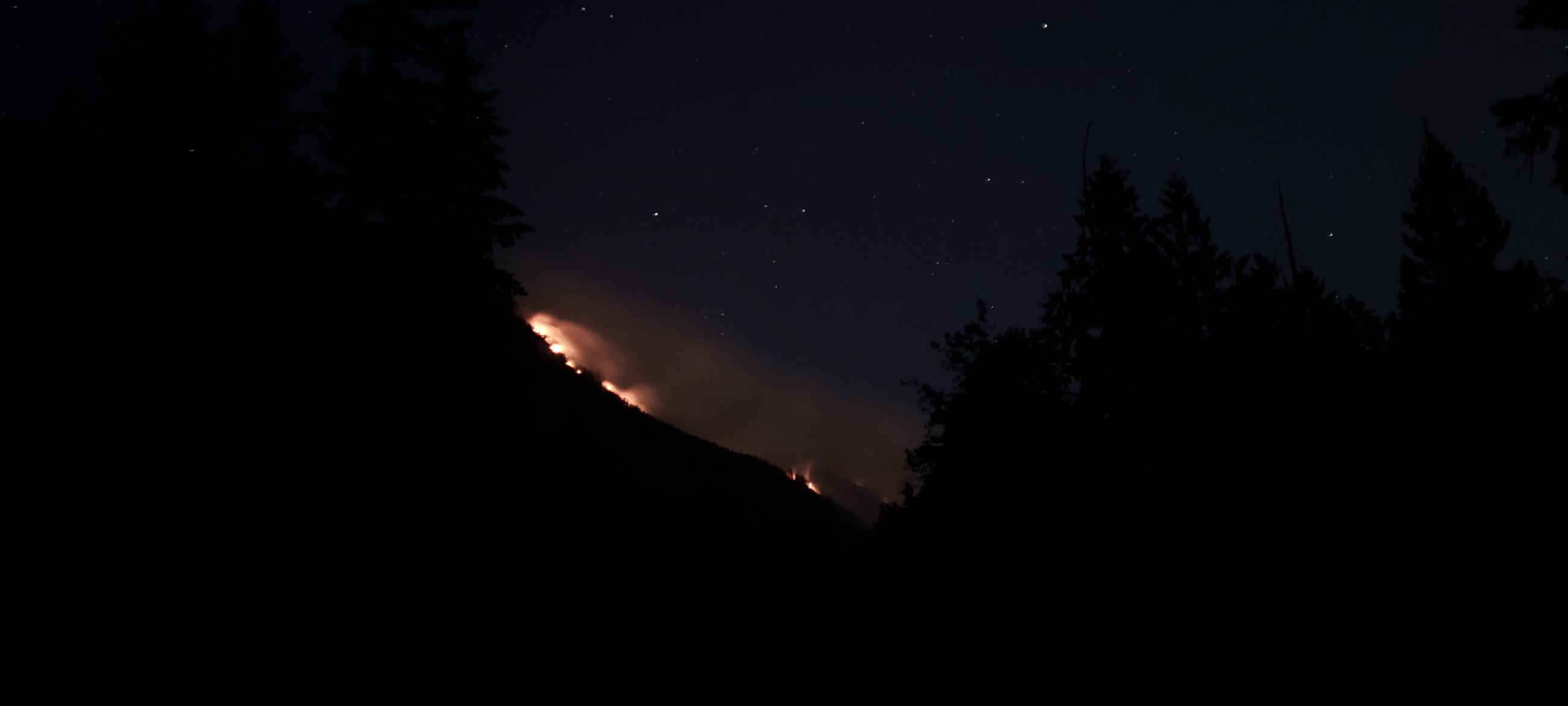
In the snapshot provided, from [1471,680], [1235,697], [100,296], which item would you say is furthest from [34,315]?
[1471,680]

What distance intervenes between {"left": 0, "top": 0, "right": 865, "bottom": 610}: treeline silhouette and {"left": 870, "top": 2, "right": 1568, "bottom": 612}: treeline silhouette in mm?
8241

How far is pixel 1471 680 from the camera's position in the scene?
7863mm

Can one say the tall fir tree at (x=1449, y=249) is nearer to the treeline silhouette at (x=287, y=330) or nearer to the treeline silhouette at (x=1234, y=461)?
the treeline silhouette at (x=1234, y=461)

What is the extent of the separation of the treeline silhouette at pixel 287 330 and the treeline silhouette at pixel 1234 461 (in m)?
8.24

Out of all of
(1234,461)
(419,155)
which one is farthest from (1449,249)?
(419,155)

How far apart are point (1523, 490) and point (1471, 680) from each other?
13.7 ft

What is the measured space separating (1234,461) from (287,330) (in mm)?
18508

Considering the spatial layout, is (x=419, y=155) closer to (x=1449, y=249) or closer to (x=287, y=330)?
(x=287, y=330)

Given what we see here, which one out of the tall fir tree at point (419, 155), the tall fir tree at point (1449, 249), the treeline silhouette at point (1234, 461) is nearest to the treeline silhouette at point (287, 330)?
the tall fir tree at point (419, 155)

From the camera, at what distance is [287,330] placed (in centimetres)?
1392

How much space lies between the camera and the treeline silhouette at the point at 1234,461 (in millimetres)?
9445

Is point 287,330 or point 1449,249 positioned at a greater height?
point 1449,249

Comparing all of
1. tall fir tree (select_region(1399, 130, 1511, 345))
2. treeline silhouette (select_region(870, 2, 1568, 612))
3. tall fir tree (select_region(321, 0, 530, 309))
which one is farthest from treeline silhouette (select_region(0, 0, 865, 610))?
tall fir tree (select_region(1399, 130, 1511, 345))

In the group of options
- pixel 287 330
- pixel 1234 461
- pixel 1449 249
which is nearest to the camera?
pixel 1234 461
